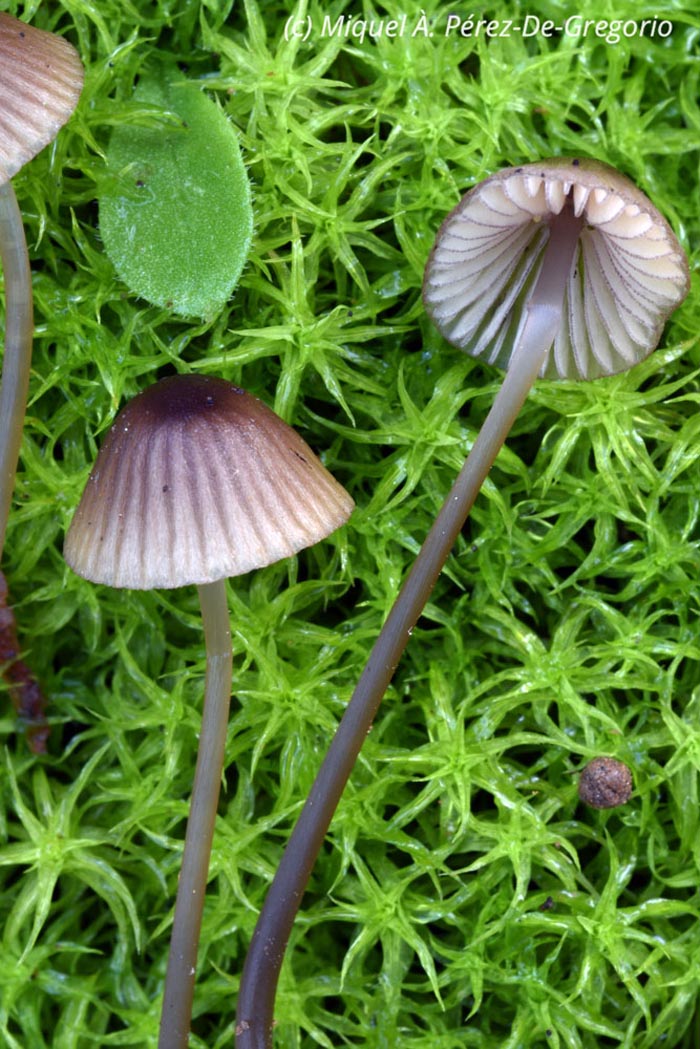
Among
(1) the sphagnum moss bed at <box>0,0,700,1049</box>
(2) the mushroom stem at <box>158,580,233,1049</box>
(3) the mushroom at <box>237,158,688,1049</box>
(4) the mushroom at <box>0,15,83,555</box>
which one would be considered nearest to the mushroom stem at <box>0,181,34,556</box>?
(4) the mushroom at <box>0,15,83,555</box>

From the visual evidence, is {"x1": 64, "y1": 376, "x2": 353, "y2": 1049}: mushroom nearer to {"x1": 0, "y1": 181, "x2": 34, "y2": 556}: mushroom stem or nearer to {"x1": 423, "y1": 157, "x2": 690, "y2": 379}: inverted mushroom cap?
{"x1": 0, "y1": 181, "x2": 34, "y2": 556}: mushroom stem

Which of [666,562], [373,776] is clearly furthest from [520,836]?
[666,562]

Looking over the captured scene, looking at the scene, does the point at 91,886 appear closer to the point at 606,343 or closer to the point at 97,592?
the point at 97,592

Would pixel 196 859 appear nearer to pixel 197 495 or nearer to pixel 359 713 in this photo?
pixel 359 713

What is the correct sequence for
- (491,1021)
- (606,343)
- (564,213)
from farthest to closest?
(491,1021) < (606,343) < (564,213)

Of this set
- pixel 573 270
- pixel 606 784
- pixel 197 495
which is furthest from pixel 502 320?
pixel 606 784

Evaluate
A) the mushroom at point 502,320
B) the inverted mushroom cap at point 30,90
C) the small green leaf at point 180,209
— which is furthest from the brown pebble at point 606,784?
the inverted mushroom cap at point 30,90

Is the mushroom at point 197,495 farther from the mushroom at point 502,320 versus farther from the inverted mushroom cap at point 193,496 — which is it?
the mushroom at point 502,320
